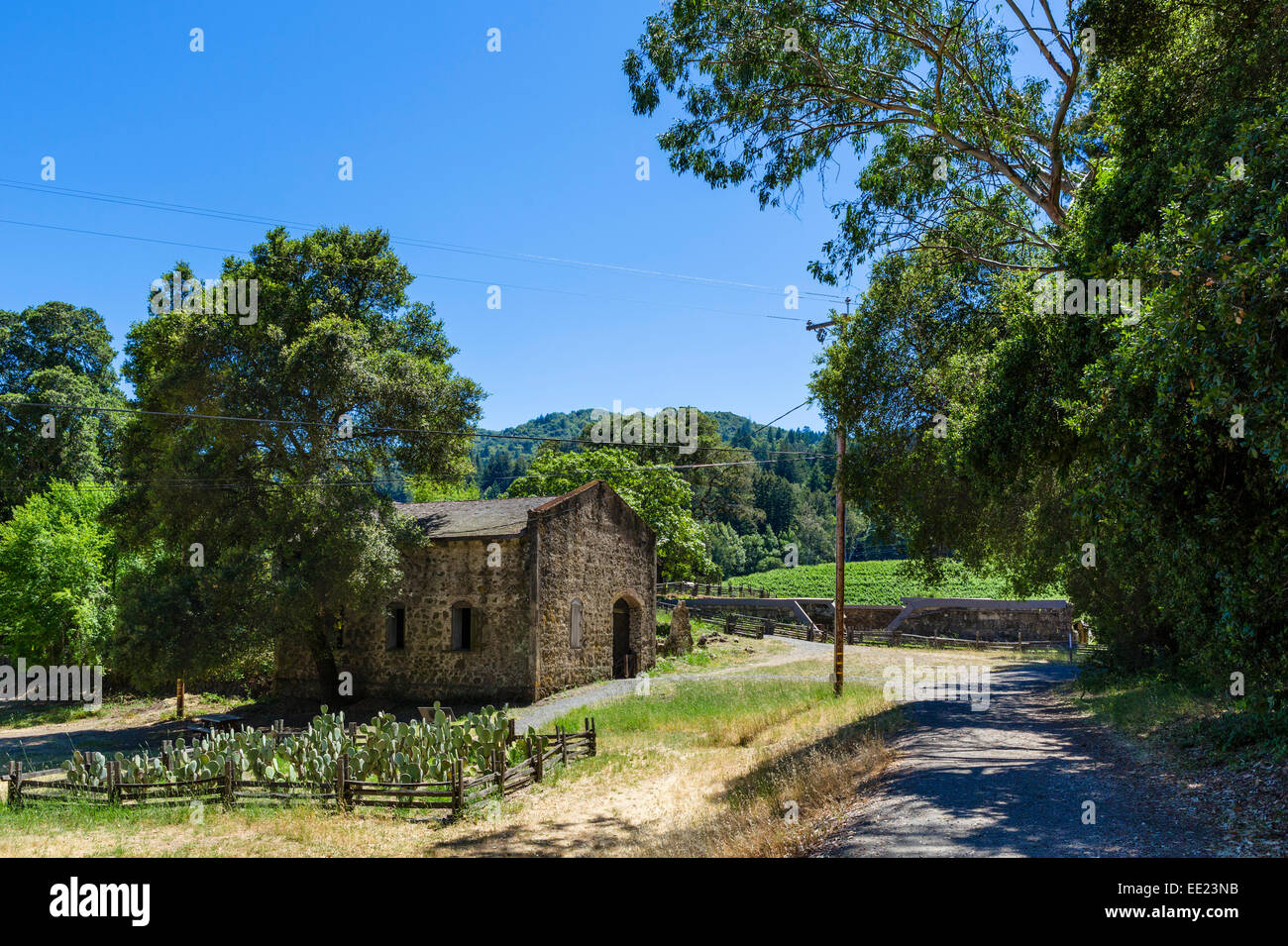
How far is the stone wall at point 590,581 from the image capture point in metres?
24.1

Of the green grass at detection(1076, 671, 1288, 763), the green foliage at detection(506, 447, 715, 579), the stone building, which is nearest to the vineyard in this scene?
the green foliage at detection(506, 447, 715, 579)

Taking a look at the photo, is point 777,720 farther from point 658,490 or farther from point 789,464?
point 789,464

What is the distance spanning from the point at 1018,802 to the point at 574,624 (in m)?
17.4

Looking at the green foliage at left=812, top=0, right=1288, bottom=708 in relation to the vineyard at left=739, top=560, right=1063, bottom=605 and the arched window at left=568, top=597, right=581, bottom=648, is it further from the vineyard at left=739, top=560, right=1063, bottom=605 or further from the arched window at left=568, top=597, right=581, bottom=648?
the vineyard at left=739, top=560, right=1063, bottom=605

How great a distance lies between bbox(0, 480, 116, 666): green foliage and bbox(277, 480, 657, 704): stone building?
22.8ft

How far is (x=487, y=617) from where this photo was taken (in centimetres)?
2381

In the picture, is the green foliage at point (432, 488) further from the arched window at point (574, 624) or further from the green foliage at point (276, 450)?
the arched window at point (574, 624)

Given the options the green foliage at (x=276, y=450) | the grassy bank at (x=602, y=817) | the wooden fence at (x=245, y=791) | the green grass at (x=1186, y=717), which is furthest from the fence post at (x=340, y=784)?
the green grass at (x=1186, y=717)

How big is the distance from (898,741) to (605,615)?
46.6 feet

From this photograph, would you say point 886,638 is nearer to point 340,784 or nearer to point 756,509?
point 340,784

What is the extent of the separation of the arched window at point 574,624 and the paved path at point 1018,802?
12304 millimetres

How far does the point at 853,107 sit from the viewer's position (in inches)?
604
